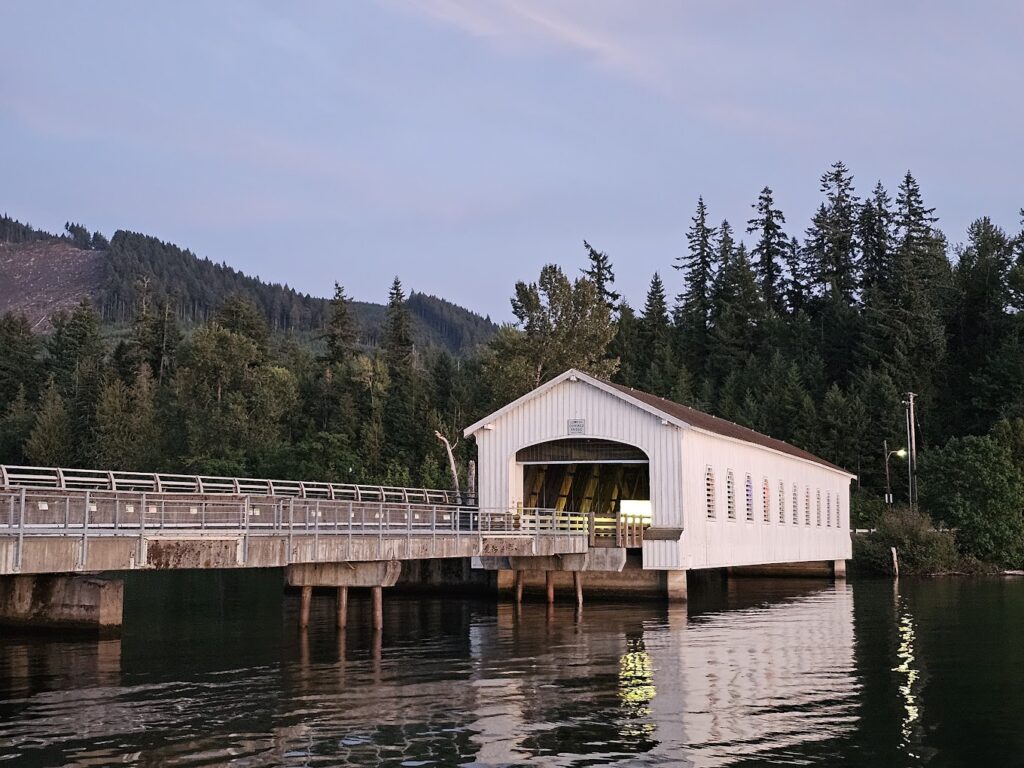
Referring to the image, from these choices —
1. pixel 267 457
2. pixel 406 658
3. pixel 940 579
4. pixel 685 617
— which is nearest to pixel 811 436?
pixel 940 579

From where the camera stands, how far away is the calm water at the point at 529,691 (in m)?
16.0

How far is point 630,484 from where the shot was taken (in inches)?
1898

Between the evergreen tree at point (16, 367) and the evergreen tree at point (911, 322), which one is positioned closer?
the evergreen tree at point (911, 322)

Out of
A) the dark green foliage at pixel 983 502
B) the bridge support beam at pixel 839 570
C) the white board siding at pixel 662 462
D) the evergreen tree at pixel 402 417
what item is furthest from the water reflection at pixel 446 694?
the evergreen tree at pixel 402 417

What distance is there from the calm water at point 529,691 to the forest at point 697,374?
3108 cm

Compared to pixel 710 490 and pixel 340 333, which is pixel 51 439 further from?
pixel 710 490

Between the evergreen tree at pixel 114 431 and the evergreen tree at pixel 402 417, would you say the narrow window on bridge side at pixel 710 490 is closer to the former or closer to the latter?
the evergreen tree at pixel 402 417

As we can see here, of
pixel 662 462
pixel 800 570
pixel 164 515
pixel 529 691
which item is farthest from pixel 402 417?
pixel 529 691

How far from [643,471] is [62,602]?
25009 millimetres

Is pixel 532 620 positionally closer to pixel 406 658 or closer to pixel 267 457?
pixel 406 658

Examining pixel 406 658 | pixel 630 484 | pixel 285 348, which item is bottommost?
pixel 406 658

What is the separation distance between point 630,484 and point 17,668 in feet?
92.5

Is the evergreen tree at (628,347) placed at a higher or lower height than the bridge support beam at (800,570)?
higher

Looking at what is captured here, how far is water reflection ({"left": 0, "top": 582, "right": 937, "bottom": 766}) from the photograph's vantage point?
16.0m
